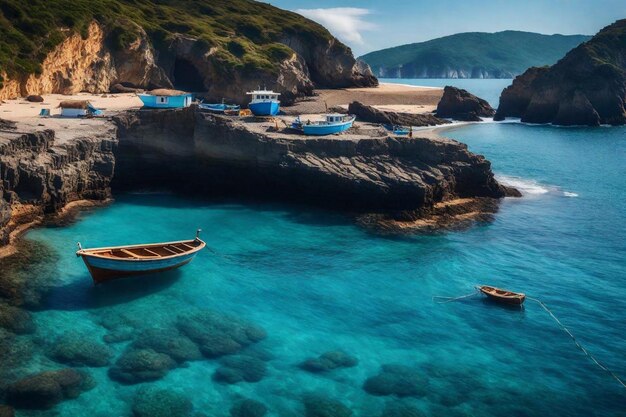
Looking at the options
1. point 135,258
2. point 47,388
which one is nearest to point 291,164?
point 135,258

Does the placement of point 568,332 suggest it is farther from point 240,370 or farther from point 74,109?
point 74,109

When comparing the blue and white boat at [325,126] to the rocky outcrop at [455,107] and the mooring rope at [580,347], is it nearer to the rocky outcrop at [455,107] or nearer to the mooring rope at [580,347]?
the mooring rope at [580,347]

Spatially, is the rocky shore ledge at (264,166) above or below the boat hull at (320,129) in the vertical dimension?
below

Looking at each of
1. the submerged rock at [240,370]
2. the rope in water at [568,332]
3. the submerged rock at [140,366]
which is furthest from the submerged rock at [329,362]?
the rope in water at [568,332]

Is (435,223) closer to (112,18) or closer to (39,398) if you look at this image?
(39,398)

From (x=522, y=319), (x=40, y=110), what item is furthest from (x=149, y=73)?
(x=522, y=319)

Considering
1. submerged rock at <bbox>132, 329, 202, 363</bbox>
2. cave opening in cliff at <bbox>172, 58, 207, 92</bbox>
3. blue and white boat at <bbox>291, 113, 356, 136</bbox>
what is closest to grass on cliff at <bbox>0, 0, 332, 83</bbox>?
cave opening in cliff at <bbox>172, 58, 207, 92</bbox>
